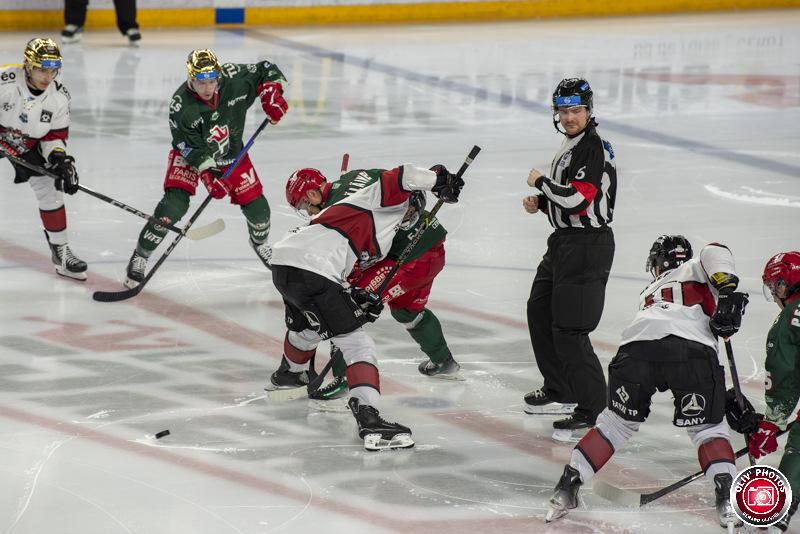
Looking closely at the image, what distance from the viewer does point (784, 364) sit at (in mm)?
3627

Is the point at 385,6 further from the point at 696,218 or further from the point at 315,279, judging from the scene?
the point at 315,279

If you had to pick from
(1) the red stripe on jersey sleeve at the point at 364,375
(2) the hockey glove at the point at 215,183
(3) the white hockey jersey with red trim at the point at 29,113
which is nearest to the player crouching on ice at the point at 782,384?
(1) the red stripe on jersey sleeve at the point at 364,375

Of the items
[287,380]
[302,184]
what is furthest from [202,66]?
[287,380]

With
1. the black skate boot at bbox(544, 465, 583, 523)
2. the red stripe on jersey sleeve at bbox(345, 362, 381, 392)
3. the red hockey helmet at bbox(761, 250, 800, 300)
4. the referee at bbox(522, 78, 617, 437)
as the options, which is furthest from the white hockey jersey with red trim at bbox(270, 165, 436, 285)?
the red hockey helmet at bbox(761, 250, 800, 300)

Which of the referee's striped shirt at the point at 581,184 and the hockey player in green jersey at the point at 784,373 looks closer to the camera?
the hockey player in green jersey at the point at 784,373

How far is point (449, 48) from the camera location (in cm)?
1359

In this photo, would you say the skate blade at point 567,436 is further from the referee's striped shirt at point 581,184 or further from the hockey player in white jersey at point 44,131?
the hockey player in white jersey at point 44,131

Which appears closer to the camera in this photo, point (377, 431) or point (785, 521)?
point (785, 521)

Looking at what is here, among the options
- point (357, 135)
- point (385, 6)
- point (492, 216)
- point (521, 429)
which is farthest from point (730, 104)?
point (521, 429)

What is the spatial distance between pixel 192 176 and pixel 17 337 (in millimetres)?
1191

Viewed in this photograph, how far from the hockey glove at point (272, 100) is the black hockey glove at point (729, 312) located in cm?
311

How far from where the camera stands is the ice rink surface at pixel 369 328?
390 centimetres

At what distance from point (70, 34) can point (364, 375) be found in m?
9.56

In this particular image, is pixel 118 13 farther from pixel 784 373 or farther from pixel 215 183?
pixel 784 373
